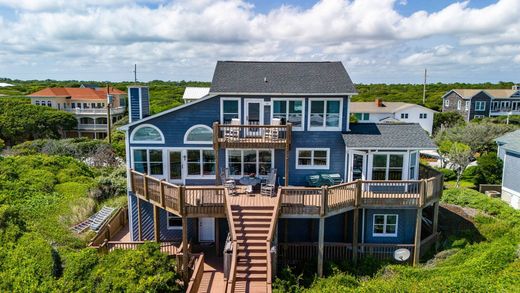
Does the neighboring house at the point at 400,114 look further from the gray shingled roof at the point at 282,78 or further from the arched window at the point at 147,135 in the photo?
the arched window at the point at 147,135

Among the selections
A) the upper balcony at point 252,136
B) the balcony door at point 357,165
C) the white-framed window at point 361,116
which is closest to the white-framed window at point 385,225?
the balcony door at point 357,165

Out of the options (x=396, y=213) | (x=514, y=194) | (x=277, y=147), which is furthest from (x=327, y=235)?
(x=514, y=194)

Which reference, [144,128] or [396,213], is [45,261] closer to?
[144,128]

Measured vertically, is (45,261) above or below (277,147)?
below

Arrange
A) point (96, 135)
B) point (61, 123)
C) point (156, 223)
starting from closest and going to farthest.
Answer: point (156, 223) < point (61, 123) < point (96, 135)

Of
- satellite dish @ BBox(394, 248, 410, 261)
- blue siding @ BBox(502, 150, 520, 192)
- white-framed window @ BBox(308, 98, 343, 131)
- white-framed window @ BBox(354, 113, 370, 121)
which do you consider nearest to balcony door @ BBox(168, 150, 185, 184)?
white-framed window @ BBox(308, 98, 343, 131)
